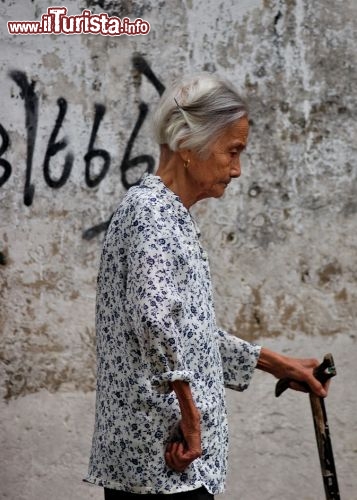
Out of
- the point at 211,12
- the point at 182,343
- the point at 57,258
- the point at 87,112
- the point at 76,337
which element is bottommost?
the point at 76,337

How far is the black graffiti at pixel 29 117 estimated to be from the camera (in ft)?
15.1

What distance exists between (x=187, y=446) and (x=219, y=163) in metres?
0.74

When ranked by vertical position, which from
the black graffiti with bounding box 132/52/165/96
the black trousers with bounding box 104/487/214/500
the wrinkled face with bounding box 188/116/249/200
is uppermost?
the black graffiti with bounding box 132/52/165/96

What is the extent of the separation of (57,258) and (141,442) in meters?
2.02

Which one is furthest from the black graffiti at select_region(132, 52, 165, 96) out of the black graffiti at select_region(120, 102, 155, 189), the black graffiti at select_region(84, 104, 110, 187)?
the black graffiti at select_region(84, 104, 110, 187)

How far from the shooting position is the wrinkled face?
279 centimetres

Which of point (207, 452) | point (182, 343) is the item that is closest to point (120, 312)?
point (182, 343)

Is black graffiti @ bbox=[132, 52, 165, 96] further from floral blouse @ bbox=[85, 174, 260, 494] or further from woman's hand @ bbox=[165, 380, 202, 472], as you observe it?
woman's hand @ bbox=[165, 380, 202, 472]

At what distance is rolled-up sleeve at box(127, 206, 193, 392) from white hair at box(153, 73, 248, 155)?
9.2 inches

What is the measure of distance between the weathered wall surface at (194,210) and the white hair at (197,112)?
6.11 feet

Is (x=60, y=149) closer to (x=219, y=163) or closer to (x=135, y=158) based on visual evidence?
(x=135, y=158)

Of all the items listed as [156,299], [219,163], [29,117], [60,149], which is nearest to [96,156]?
[60,149]

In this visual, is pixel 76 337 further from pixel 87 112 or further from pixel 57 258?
pixel 87 112

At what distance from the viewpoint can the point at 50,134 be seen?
4.62 meters
